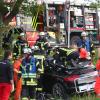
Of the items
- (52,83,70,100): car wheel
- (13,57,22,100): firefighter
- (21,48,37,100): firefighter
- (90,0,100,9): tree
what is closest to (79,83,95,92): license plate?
(52,83,70,100): car wheel

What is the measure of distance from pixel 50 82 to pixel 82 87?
3.41 ft

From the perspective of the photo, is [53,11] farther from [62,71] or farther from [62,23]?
[62,71]

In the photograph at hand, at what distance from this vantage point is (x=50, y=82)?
16.1 m

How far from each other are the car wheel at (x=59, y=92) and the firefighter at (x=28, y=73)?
79 centimetres

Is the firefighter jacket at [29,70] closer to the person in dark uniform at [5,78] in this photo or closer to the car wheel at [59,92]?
the car wheel at [59,92]

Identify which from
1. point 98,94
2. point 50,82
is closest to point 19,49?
point 50,82

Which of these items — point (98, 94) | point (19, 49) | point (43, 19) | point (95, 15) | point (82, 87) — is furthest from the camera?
point (95, 15)

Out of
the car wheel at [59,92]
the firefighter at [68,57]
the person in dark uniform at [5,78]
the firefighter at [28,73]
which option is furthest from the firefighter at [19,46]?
the person in dark uniform at [5,78]

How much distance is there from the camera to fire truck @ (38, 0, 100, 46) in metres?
29.1

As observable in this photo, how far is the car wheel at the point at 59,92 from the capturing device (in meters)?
15.6

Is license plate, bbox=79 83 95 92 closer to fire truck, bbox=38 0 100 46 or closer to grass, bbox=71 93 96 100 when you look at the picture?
grass, bbox=71 93 96 100

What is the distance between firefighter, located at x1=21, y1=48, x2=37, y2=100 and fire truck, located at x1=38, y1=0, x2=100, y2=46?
1276 centimetres

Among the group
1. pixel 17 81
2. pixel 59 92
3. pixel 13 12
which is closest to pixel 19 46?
pixel 13 12

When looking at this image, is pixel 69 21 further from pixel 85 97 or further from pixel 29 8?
pixel 85 97
